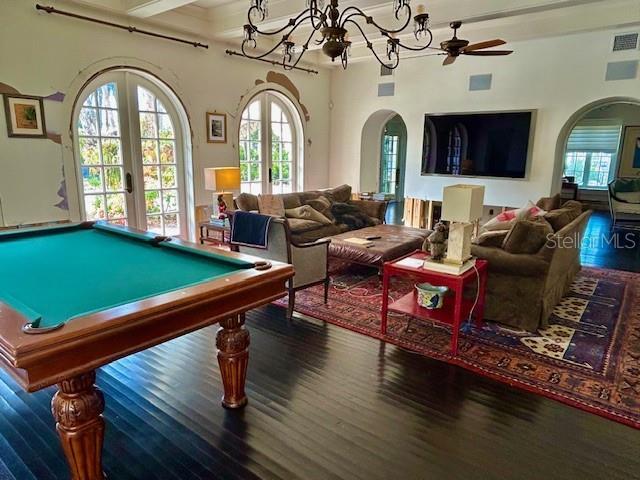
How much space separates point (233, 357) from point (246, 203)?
3.06 meters

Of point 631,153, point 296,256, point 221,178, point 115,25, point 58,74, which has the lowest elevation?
point 296,256

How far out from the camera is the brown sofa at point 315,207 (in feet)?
16.9

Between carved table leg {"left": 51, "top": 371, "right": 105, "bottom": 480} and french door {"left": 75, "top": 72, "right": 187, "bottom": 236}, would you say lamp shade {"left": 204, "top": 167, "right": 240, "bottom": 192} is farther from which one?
carved table leg {"left": 51, "top": 371, "right": 105, "bottom": 480}

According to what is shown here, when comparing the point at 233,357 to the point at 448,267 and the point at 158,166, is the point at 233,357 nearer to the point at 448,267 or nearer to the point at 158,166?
the point at 448,267

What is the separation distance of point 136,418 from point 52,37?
4.15 metres

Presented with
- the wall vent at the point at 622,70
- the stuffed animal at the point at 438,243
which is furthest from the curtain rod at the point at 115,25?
the wall vent at the point at 622,70

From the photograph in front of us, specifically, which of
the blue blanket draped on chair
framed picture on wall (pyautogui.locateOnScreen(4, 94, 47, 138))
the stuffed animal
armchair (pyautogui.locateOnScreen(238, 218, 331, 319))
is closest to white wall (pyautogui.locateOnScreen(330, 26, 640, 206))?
the stuffed animal

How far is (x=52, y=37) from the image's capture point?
4316 millimetres

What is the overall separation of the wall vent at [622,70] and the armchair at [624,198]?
114 inches

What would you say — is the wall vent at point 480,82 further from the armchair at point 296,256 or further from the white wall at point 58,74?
the armchair at point 296,256

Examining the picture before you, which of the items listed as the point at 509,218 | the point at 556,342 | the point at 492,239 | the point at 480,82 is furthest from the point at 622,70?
the point at 556,342

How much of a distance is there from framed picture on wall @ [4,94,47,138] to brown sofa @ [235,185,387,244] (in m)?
2.20

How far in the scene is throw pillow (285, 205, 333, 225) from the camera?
557 centimetres

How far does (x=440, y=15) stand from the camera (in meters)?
4.69
